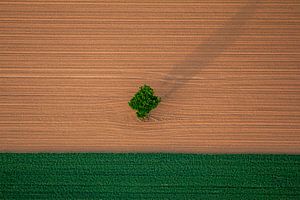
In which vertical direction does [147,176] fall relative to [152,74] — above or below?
below

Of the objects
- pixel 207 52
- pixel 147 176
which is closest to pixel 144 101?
pixel 147 176

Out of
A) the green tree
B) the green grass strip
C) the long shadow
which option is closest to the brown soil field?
the long shadow

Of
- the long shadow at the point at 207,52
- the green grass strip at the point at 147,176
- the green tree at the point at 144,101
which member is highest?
the long shadow at the point at 207,52

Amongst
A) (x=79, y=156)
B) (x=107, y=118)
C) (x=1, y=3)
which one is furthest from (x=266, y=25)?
(x=1, y=3)

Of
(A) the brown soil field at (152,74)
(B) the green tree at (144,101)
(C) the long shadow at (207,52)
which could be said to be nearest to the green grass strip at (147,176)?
(A) the brown soil field at (152,74)

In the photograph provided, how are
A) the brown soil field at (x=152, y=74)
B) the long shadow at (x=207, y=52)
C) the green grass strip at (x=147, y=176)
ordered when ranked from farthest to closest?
the long shadow at (x=207, y=52), the brown soil field at (x=152, y=74), the green grass strip at (x=147, y=176)

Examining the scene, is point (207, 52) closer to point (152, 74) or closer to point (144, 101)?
point (152, 74)

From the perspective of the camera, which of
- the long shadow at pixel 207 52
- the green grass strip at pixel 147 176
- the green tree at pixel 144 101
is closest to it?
the green grass strip at pixel 147 176

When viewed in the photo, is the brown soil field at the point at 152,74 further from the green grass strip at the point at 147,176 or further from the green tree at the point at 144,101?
the green tree at the point at 144,101
